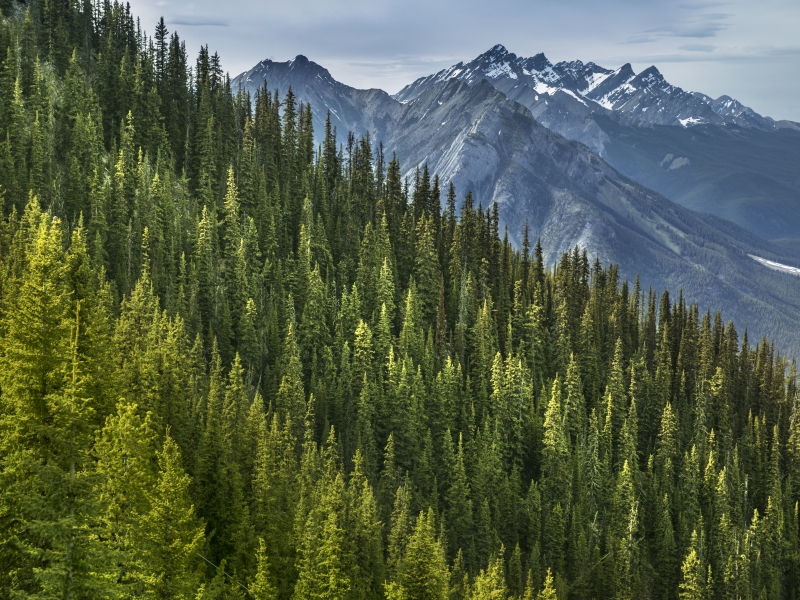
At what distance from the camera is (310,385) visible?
350 ft

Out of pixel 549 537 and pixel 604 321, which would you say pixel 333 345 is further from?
pixel 604 321

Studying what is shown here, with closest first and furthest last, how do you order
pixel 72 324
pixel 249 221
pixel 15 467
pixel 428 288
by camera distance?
pixel 15 467, pixel 72 324, pixel 249 221, pixel 428 288

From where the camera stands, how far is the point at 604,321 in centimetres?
15450

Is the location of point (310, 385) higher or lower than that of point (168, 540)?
lower

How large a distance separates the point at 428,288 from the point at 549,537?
5216 centimetres

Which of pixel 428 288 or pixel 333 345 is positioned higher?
pixel 428 288

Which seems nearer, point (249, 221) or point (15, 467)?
point (15, 467)

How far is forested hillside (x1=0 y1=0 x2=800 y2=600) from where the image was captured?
37156mm

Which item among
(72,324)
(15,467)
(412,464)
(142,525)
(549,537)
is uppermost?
(72,324)

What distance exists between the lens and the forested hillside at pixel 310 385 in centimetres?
3716

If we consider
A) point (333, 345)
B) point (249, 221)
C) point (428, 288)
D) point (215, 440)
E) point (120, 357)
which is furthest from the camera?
point (428, 288)

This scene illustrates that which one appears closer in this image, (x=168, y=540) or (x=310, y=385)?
(x=168, y=540)

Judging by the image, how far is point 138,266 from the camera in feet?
343

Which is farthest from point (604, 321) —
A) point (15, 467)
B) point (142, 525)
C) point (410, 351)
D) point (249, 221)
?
point (15, 467)
